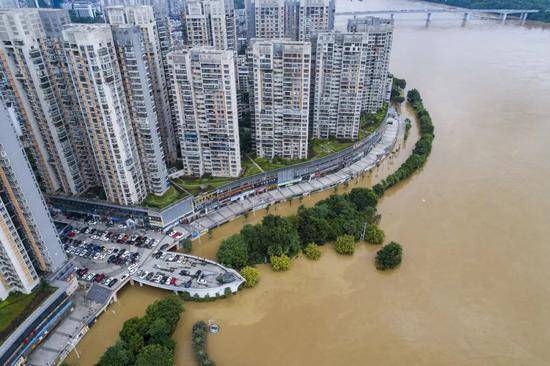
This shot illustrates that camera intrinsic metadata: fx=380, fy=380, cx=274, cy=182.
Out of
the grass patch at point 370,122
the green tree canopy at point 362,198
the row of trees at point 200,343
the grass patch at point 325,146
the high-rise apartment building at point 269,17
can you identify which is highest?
the high-rise apartment building at point 269,17

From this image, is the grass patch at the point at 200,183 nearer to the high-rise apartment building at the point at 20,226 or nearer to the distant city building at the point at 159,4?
the high-rise apartment building at the point at 20,226

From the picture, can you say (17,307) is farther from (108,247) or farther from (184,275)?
(184,275)

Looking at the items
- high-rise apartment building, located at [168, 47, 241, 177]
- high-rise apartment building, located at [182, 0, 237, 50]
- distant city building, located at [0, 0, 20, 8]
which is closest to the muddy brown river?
high-rise apartment building, located at [168, 47, 241, 177]

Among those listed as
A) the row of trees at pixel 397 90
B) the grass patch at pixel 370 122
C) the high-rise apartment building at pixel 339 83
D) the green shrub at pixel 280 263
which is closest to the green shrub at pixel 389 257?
the green shrub at pixel 280 263

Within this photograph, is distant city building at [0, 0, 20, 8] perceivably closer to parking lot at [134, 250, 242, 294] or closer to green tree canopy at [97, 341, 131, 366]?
parking lot at [134, 250, 242, 294]

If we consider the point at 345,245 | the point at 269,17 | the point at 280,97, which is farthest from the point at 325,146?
the point at 269,17

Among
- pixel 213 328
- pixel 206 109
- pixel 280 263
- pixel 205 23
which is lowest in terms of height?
pixel 213 328
